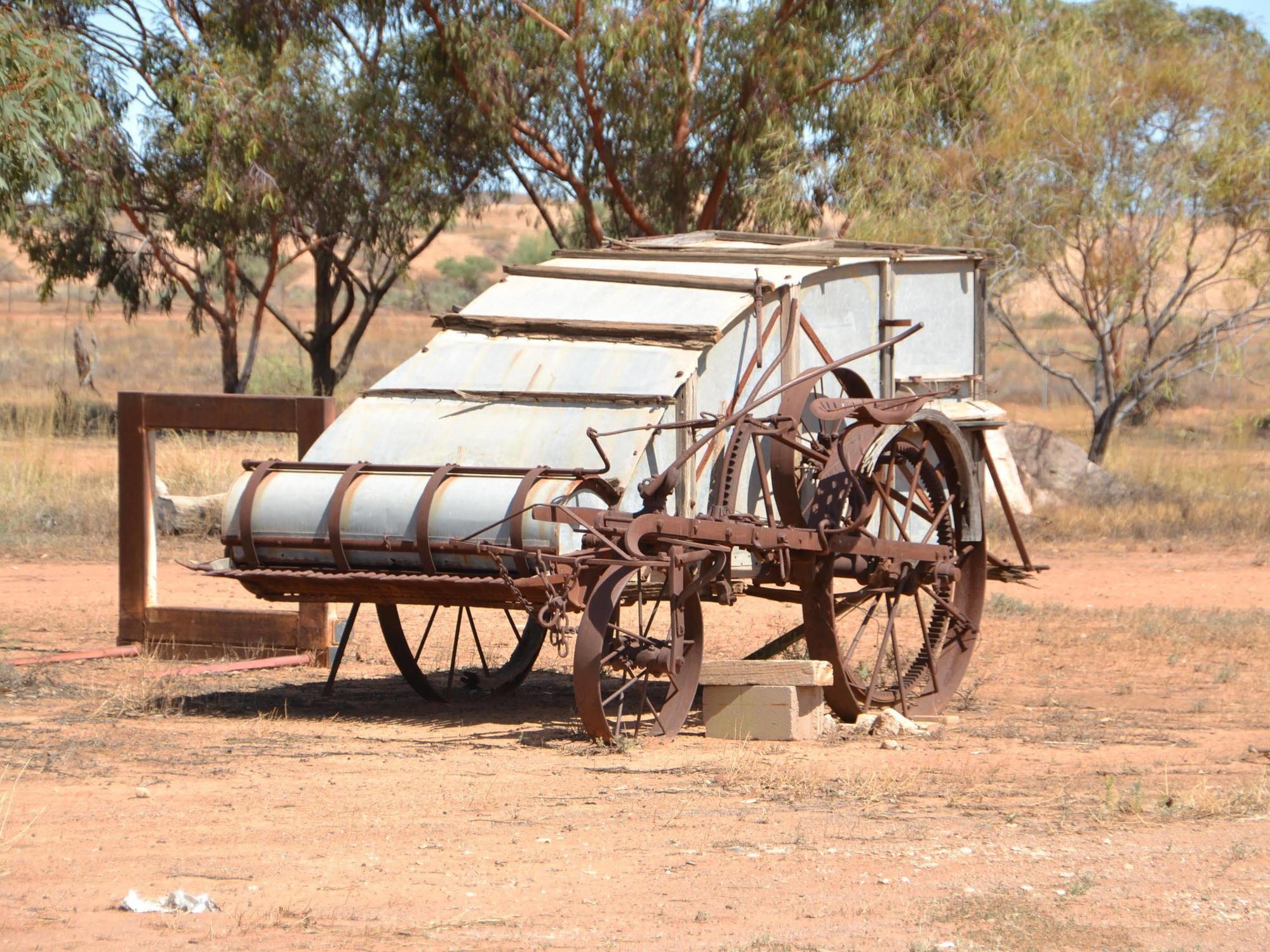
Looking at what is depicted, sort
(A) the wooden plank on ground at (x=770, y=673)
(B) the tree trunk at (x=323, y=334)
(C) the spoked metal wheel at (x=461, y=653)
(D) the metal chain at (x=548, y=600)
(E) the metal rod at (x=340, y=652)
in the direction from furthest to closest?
(B) the tree trunk at (x=323, y=334) < (C) the spoked metal wheel at (x=461, y=653) < (E) the metal rod at (x=340, y=652) < (A) the wooden plank on ground at (x=770, y=673) < (D) the metal chain at (x=548, y=600)

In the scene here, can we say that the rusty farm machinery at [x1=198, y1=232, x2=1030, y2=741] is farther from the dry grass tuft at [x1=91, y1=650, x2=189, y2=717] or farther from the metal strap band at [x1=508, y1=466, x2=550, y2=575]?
Answer: the dry grass tuft at [x1=91, y1=650, x2=189, y2=717]

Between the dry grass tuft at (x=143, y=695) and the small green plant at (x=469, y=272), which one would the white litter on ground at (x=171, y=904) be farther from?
the small green plant at (x=469, y=272)

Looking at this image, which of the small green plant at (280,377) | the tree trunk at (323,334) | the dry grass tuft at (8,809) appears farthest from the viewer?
the small green plant at (280,377)

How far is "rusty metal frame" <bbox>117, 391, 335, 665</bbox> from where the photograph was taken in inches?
394

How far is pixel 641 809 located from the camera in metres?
6.07

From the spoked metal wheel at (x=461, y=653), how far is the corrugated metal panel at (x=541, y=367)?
1092 mm

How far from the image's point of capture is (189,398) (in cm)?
1005

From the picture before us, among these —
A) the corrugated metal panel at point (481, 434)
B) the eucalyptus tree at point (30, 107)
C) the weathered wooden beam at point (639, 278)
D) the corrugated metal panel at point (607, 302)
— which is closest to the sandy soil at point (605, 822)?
the corrugated metal panel at point (481, 434)

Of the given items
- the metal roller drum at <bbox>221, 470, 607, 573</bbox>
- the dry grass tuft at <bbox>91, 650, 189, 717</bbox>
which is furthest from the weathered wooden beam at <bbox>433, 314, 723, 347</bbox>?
the dry grass tuft at <bbox>91, 650, 189, 717</bbox>

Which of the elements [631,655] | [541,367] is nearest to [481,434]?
[541,367]

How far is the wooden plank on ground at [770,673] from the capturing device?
302 inches

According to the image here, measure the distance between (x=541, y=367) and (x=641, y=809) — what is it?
103 inches

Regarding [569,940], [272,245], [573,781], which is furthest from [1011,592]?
[272,245]

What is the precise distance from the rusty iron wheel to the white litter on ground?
149 inches
